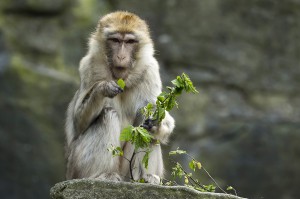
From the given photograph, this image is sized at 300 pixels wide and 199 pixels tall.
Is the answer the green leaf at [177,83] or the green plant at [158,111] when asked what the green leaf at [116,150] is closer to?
the green plant at [158,111]

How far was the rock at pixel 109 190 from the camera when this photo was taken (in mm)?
6664

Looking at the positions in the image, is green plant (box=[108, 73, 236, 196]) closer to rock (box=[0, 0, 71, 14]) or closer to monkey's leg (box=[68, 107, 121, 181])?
monkey's leg (box=[68, 107, 121, 181])

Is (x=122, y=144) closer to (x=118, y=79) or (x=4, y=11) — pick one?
Result: (x=118, y=79)

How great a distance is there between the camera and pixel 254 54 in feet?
44.7

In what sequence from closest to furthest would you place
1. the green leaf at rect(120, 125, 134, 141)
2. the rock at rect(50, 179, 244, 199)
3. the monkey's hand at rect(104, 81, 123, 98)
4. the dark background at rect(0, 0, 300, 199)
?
the rock at rect(50, 179, 244, 199)
the green leaf at rect(120, 125, 134, 141)
the monkey's hand at rect(104, 81, 123, 98)
the dark background at rect(0, 0, 300, 199)

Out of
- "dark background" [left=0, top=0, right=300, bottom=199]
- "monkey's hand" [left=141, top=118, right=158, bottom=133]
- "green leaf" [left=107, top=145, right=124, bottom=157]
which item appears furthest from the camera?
"dark background" [left=0, top=0, right=300, bottom=199]

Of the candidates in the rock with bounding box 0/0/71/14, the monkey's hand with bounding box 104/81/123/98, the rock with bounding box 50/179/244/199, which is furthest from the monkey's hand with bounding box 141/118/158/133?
the rock with bounding box 0/0/71/14

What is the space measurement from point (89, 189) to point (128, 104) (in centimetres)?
216

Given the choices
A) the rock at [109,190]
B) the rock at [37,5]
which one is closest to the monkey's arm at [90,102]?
the rock at [109,190]

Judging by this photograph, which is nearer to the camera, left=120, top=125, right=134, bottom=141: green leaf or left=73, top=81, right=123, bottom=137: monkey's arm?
left=120, top=125, right=134, bottom=141: green leaf

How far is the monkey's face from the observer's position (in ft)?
27.9

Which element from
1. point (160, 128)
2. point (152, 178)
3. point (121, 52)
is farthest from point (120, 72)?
→ point (152, 178)

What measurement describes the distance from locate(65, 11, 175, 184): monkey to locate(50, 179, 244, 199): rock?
5.12 ft

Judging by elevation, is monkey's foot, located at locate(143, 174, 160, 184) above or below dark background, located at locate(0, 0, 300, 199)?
below
